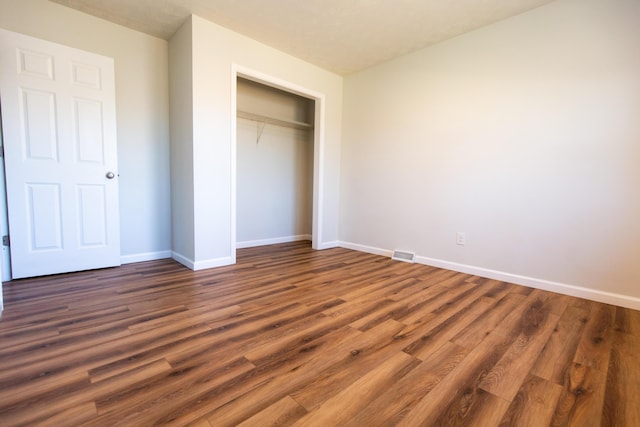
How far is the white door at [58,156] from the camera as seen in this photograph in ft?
8.11

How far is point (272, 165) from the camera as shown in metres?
4.43

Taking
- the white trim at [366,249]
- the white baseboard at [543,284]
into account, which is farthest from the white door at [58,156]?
the white baseboard at [543,284]

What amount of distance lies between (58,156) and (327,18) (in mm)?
2780

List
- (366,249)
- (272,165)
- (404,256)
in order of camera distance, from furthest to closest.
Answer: (272,165), (366,249), (404,256)

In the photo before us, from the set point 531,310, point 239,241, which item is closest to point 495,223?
point 531,310

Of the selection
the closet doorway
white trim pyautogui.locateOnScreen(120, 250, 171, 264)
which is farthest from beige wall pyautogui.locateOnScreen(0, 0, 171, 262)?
the closet doorway

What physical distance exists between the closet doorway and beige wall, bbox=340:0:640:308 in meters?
1.26

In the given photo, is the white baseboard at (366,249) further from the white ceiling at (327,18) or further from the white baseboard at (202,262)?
the white ceiling at (327,18)

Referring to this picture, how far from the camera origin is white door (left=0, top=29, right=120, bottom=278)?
8.11 ft

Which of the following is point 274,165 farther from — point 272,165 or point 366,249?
point 366,249

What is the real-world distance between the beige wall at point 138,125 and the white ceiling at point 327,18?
0.14 metres

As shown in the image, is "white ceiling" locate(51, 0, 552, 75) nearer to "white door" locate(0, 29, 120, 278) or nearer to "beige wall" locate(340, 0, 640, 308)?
"beige wall" locate(340, 0, 640, 308)

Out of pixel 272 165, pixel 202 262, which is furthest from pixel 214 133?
pixel 272 165

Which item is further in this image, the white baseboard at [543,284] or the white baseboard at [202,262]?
the white baseboard at [202,262]
